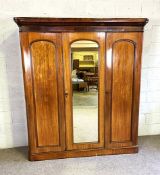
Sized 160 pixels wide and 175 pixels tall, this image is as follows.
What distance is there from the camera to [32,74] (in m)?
2.28

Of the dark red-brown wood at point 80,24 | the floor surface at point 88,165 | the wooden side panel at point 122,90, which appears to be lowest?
the floor surface at point 88,165

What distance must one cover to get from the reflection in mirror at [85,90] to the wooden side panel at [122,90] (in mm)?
240

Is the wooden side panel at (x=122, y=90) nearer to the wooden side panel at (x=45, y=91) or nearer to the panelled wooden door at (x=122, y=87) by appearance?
the panelled wooden door at (x=122, y=87)

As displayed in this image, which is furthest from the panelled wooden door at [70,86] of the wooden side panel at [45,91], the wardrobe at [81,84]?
the wooden side panel at [45,91]

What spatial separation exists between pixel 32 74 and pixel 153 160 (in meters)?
1.92

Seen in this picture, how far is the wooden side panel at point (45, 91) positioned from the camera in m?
2.23

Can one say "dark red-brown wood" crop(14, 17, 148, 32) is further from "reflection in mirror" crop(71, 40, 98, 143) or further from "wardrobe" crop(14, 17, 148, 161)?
"reflection in mirror" crop(71, 40, 98, 143)

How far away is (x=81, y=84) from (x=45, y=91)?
1.49 feet

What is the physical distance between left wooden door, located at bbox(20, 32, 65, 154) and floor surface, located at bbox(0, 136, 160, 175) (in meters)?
0.20

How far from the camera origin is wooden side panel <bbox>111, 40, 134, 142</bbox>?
235cm

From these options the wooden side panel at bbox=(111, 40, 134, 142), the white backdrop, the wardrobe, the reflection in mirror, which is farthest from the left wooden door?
the wooden side panel at bbox=(111, 40, 134, 142)

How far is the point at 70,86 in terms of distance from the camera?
2369mm

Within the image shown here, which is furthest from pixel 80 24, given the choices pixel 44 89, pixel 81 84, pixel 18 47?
pixel 18 47

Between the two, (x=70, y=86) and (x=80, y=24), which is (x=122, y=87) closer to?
→ (x=70, y=86)
